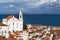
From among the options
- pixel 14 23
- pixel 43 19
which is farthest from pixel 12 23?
pixel 43 19

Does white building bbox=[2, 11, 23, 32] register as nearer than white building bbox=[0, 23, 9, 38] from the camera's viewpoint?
No

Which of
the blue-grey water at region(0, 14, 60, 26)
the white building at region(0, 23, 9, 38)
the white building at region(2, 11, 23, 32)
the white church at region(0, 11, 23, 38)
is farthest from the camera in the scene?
the blue-grey water at region(0, 14, 60, 26)

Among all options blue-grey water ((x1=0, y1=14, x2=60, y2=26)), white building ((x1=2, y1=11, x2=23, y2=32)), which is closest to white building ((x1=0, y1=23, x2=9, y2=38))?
white building ((x1=2, y1=11, x2=23, y2=32))

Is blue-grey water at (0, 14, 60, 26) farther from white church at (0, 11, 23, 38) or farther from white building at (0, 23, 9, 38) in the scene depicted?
white building at (0, 23, 9, 38)

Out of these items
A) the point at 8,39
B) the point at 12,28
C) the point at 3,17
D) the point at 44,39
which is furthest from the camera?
the point at 3,17

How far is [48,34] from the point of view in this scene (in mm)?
13883

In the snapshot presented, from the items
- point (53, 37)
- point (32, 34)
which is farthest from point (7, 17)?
point (53, 37)

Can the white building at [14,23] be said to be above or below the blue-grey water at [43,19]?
above

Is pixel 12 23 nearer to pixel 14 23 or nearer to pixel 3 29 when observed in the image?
pixel 14 23

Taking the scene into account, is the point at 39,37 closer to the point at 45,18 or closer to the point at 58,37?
the point at 58,37

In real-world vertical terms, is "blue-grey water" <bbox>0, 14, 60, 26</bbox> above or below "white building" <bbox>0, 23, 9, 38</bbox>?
below

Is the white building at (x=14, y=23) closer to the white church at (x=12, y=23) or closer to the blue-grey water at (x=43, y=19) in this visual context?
the white church at (x=12, y=23)

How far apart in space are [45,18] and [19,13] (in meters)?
6.27

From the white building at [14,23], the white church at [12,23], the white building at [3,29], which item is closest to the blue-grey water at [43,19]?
the white church at [12,23]
